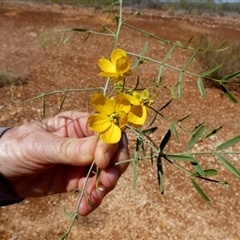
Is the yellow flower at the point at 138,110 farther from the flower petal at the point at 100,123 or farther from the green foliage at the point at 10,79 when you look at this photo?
the green foliage at the point at 10,79

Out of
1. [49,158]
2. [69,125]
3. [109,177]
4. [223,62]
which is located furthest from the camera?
[223,62]

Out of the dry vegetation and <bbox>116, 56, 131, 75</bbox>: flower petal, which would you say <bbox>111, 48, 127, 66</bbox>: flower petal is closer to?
<bbox>116, 56, 131, 75</bbox>: flower petal

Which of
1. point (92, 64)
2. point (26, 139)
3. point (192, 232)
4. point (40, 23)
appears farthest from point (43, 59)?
point (26, 139)

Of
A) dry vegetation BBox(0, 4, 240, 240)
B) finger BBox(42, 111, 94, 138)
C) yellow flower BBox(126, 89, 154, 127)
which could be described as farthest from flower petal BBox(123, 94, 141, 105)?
dry vegetation BBox(0, 4, 240, 240)

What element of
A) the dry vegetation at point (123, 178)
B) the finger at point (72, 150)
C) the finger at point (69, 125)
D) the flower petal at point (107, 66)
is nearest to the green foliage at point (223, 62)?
the dry vegetation at point (123, 178)

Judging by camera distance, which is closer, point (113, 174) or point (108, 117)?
point (108, 117)

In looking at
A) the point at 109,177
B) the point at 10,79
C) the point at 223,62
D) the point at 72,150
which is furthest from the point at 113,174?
the point at 223,62

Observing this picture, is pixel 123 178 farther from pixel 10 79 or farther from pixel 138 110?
pixel 138 110

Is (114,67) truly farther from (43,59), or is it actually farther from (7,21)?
(7,21)
